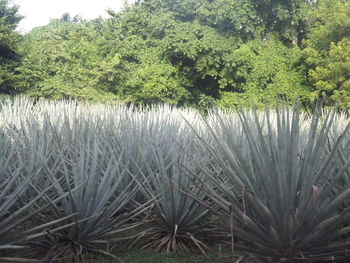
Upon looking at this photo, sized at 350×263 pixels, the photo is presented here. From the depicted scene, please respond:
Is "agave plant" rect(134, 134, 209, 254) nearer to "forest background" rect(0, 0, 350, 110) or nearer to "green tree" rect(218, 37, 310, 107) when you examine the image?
"forest background" rect(0, 0, 350, 110)

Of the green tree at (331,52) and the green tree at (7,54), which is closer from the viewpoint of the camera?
the green tree at (7,54)

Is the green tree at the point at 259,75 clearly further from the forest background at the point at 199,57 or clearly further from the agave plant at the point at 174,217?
the agave plant at the point at 174,217

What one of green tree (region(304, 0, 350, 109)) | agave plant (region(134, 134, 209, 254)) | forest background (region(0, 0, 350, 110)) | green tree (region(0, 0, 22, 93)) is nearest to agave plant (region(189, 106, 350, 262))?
agave plant (region(134, 134, 209, 254))

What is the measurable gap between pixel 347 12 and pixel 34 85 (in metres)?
15.3

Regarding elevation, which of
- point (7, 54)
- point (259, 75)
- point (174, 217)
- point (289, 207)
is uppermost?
point (7, 54)

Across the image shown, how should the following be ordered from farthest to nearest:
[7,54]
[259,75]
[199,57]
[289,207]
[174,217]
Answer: [259,75] < [199,57] < [7,54] < [174,217] < [289,207]

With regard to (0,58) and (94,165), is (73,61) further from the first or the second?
(94,165)

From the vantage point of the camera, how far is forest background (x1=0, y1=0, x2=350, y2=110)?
20328 mm

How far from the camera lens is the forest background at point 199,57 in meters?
20.3

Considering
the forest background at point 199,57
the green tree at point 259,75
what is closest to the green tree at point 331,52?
the forest background at point 199,57

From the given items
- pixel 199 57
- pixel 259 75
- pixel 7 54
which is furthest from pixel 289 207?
pixel 7 54

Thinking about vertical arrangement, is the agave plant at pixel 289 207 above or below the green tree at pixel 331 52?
below

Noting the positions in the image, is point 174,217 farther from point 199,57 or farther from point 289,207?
point 199,57

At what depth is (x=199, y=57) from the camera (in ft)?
69.1
